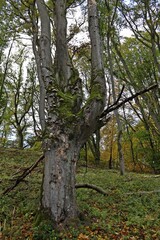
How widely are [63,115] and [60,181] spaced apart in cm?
100

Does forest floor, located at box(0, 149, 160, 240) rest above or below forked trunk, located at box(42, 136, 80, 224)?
below

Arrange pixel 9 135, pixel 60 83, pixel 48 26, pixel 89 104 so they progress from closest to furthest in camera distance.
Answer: pixel 89 104, pixel 60 83, pixel 48 26, pixel 9 135

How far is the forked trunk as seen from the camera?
330 cm

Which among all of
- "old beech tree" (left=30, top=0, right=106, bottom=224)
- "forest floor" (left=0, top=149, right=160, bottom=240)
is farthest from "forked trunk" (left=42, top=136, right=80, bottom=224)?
"forest floor" (left=0, top=149, right=160, bottom=240)

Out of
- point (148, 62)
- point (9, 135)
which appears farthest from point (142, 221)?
point (9, 135)

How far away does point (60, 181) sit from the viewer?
338 cm

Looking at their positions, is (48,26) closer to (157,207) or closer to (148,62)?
(157,207)

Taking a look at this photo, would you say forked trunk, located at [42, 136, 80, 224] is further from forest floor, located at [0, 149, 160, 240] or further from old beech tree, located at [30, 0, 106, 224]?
forest floor, located at [0, 149, 160, 240]

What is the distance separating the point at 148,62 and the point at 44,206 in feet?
43.2

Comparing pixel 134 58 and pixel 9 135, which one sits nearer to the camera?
pixel 134 58

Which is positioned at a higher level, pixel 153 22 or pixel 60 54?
pixel 153 22

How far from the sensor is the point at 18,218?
402 cm

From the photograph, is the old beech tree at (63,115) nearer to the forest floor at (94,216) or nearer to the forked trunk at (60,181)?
the forked trunk at (60,181)

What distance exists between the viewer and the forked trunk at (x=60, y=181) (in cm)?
330
